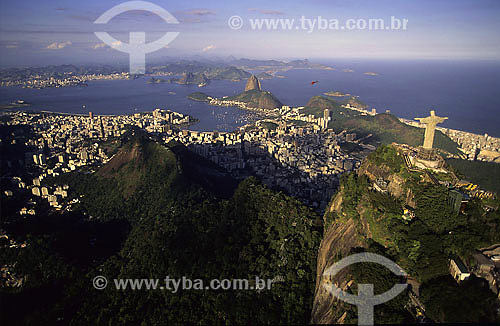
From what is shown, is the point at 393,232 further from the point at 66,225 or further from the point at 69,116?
the point at 69,116

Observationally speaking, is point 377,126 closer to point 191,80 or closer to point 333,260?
point 333,260

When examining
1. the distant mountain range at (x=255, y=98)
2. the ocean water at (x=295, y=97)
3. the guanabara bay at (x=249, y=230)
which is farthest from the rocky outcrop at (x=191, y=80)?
the guanabara bay at (x=249, y=230)

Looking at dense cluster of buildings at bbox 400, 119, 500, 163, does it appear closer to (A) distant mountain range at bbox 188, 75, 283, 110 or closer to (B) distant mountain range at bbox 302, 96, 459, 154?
(B) distant mountain range at bbox 302, 96, 459, 154

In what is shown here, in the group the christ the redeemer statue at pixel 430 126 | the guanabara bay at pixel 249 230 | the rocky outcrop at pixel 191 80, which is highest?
the rocky outcrop at pixel 191 80

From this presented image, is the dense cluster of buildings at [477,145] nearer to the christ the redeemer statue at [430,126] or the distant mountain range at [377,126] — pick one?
the distant mountain range at [377,126]

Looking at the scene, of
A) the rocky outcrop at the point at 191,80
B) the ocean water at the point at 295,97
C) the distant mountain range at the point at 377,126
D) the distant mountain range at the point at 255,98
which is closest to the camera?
the distant mountain range at the point at 377,126

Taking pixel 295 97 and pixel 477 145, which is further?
pixel 295 97

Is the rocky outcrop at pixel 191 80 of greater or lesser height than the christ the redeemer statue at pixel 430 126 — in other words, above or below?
above

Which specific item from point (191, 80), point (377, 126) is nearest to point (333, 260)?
point (377, 126)

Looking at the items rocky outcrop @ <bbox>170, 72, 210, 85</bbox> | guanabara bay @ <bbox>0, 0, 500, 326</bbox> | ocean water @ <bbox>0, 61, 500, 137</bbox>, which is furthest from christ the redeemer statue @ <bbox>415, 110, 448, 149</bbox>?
rocky outcrop @ <bbox>170, 72, 210, 85</bbox>
